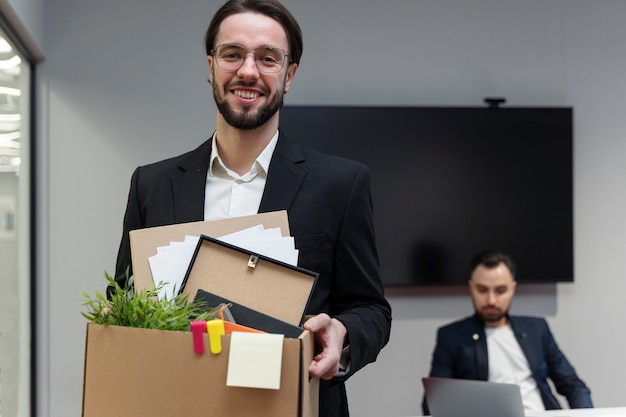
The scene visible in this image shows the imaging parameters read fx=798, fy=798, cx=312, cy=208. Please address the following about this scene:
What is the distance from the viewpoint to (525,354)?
3.38 metres

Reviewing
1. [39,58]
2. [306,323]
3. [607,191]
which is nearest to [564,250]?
[607,191]

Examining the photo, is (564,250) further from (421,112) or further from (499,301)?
(421,112)

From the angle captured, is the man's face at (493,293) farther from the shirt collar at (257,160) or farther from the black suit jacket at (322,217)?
the shirt collar at (257,160)

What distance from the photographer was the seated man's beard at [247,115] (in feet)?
4.61

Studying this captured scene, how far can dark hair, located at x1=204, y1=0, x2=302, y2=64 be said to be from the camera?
1.43 metres

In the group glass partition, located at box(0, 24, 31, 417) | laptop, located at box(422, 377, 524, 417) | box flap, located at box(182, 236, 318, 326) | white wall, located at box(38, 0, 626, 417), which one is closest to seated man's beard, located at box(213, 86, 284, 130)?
box flap, located at box(182, 236, 318, 326)

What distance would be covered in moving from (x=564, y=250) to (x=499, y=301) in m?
0.64

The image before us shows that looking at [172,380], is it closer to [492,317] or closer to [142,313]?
[142,313]

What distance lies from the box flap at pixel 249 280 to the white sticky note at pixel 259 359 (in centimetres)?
19

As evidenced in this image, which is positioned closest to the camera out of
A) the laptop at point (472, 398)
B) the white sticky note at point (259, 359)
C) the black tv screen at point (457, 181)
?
the white sticky note at point (259, 359)

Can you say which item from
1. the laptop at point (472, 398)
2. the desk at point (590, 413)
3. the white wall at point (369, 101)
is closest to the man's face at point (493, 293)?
the white wall at point (369, 101)

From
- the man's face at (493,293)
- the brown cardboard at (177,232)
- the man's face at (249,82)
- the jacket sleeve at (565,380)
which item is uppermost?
the man's face at (249,82)

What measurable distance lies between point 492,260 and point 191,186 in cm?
223

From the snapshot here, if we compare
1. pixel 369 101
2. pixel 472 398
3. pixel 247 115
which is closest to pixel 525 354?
pixel 472 398
